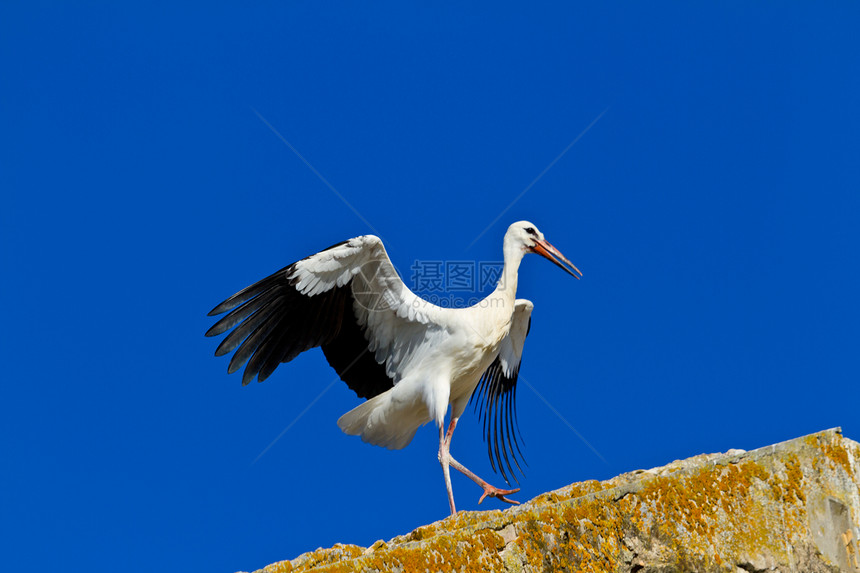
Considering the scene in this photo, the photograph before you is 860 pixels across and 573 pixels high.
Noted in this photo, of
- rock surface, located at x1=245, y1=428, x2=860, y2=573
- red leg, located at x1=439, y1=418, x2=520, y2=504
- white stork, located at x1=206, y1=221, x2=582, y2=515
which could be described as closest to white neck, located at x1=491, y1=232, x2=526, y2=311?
white stork, located at x1=206, y1=221, x2=582, y2=515

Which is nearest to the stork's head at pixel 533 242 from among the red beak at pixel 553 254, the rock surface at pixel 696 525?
the red beak at pixel 553 254

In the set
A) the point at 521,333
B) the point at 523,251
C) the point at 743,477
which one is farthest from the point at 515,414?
the point at 743,477

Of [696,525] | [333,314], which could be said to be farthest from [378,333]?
[696,525]

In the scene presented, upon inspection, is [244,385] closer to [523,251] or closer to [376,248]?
[376,248]

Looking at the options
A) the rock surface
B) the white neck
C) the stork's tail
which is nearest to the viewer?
the rock surface

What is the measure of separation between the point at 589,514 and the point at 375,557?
45.2 inches

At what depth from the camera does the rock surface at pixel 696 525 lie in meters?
4.23

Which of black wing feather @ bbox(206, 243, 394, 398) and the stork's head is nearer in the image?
black wing feather @ bbox(206, 243, 394, 398)

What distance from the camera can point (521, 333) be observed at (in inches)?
363

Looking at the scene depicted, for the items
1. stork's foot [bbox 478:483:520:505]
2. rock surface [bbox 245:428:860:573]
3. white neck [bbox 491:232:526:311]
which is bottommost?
rock surface [bbox 245:428:860:573]

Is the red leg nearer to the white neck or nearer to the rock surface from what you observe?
the white neck

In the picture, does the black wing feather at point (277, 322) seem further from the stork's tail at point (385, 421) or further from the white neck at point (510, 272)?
the white neck at point (510, 272)

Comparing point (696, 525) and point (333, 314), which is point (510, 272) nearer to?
point (333, 314)

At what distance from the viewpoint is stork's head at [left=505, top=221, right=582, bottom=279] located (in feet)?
27.5
